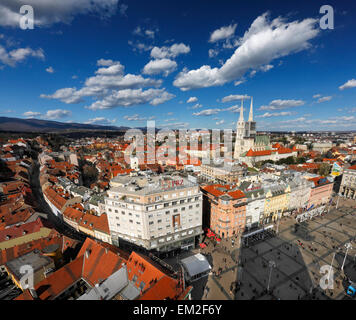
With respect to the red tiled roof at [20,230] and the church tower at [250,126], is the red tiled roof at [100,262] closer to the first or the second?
the red tiled roof at [20,230]

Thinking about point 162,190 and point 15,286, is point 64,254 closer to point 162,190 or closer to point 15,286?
point 15,286

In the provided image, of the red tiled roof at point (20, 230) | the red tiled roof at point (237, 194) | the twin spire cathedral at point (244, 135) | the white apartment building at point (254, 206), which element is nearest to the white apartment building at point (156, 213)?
the red tiled roof at point (237, 194)

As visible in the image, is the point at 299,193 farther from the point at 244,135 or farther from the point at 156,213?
the point at 244,135

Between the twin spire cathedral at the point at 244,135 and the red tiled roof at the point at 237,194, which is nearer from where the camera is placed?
the red tiled roof at the point at 237,194

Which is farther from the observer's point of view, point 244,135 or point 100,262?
point 244,135

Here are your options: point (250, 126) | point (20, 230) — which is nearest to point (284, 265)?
point (20, 230)

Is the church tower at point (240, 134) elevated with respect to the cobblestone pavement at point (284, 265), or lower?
elevated
